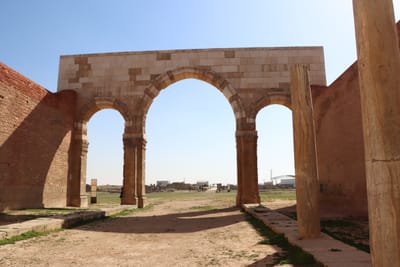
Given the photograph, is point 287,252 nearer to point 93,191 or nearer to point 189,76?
point 189,76

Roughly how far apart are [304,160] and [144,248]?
9.73 feet

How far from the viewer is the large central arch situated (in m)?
14.3

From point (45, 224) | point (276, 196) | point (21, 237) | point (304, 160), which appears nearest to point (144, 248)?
point (21, 237)

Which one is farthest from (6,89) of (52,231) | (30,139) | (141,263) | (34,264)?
(141,263)

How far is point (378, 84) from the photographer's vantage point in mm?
2775

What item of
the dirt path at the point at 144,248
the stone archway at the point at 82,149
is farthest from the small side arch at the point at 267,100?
the dirt path at the point at 144,248

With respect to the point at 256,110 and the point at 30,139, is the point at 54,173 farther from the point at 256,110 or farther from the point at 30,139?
the point at 256,110

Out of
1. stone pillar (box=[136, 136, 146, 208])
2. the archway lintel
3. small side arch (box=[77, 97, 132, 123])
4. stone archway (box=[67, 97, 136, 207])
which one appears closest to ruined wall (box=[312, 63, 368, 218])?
the archway lintel

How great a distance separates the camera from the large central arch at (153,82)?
14258 mm

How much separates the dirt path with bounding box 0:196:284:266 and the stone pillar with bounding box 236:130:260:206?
5.51 meters

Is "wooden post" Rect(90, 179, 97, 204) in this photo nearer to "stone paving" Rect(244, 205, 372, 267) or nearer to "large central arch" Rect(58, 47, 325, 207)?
"large central arch" Rect(58, 47, 325, 207)

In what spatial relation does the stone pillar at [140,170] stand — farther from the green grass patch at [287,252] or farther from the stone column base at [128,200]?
the green grass patch at [287,252]

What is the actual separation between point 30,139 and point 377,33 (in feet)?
38.3

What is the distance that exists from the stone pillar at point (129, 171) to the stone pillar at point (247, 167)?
4.28 meters
